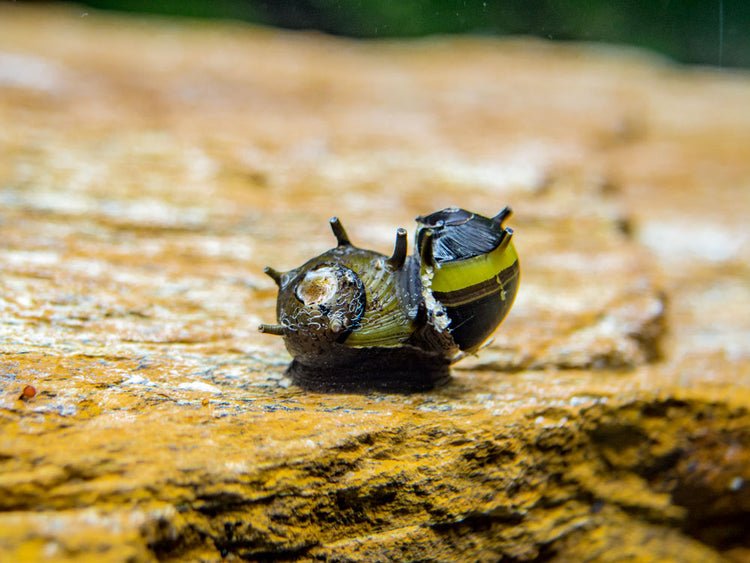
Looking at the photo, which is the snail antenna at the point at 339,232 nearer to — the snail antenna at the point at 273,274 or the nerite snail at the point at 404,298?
the nerite snail at the point at 404,298

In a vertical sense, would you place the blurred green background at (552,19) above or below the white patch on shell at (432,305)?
above

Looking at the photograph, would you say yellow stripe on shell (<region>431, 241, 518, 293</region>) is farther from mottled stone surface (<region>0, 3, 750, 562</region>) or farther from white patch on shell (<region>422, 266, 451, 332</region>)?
mottled stone surface (<region>0, 3, 750, 562</region>)

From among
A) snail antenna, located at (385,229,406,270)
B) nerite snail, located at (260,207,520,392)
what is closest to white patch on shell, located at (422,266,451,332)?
nerite snail, located at (260,207,520,392)

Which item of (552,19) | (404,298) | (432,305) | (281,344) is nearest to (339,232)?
(404,298)

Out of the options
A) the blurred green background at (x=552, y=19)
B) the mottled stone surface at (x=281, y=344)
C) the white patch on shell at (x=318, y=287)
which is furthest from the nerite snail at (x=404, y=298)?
the blurred green background at (x=552, y=19)

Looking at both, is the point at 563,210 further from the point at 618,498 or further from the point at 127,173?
the point at 127,173

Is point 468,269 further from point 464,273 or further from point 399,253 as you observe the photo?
point 399,253
